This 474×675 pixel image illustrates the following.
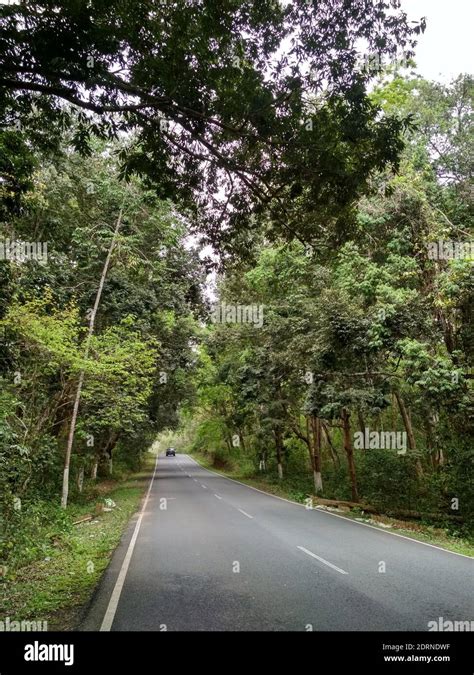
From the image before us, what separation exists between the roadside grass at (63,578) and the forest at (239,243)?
0.38 meters

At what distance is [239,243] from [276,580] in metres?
6.07

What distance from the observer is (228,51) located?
6.11 meters

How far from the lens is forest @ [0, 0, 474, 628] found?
5.71m

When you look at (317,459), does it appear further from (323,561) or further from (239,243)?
(239,243)

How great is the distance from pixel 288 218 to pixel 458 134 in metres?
13.1

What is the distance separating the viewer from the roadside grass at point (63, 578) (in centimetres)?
595

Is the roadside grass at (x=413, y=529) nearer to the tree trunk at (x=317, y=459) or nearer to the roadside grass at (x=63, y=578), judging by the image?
the tree trunk at (x=317, y=459)

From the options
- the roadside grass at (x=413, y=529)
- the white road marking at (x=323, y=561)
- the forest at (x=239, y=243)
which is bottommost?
the roadside grass at (x=413, y=529)

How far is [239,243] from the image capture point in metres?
8.89

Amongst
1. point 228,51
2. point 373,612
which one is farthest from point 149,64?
point 373,612

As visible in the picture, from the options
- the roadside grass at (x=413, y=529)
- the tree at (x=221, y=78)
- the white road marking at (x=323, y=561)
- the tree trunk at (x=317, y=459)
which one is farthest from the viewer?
the tree trunk at (x=317, y=459)

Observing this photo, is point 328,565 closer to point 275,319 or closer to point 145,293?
point 275,319

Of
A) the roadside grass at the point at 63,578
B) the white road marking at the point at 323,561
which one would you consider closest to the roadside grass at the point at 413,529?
the white road marking at the point at 323,561

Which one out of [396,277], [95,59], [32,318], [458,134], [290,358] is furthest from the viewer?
[290,358]
